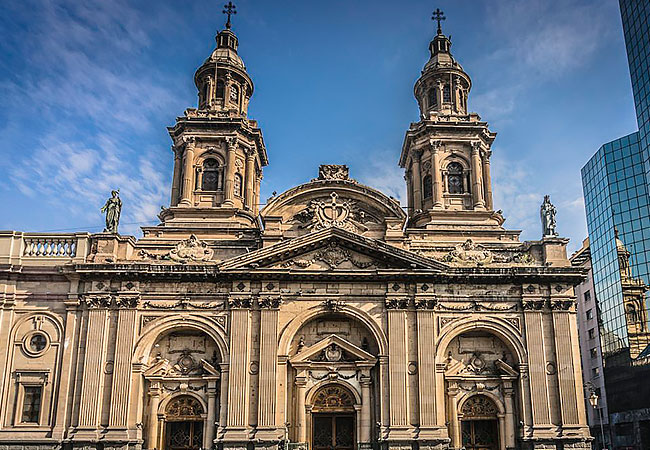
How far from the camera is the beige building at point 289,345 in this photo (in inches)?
1196

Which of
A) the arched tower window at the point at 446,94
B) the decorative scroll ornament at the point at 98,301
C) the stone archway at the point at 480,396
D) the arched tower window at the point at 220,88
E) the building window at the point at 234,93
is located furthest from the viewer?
the arched tower window at the point at 446,94

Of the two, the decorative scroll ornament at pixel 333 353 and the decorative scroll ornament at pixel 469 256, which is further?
the decorative scroll ornament at pixel 469 256

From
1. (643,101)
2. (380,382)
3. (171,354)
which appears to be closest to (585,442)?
(380,382)

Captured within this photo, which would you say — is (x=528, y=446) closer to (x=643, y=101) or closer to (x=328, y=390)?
(x=328, y=390)

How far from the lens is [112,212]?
3394 centimetres

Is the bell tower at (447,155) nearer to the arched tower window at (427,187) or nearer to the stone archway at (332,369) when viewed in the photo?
the arched tower window at (427,187)

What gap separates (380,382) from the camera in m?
31.3

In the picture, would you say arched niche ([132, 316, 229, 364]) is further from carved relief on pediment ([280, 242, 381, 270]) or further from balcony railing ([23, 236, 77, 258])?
balcony railing ([23, 236, 77, 258])

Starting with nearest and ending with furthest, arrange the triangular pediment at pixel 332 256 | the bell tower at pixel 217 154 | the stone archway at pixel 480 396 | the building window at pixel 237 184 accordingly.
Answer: the stone archway at pixel 480 396, the triangular pediment at pixel 332 256, the bell tower at pixel 217 154, the building window at pixel 237 184

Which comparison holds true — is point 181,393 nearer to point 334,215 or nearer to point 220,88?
point 334,215

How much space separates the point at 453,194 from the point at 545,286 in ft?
30.1

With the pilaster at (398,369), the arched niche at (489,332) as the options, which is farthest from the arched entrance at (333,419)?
the arched niche at (489,332)

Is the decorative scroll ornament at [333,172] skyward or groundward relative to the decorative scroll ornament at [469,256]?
skyward

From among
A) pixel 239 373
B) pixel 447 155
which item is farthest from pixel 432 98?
pixel 239 373
